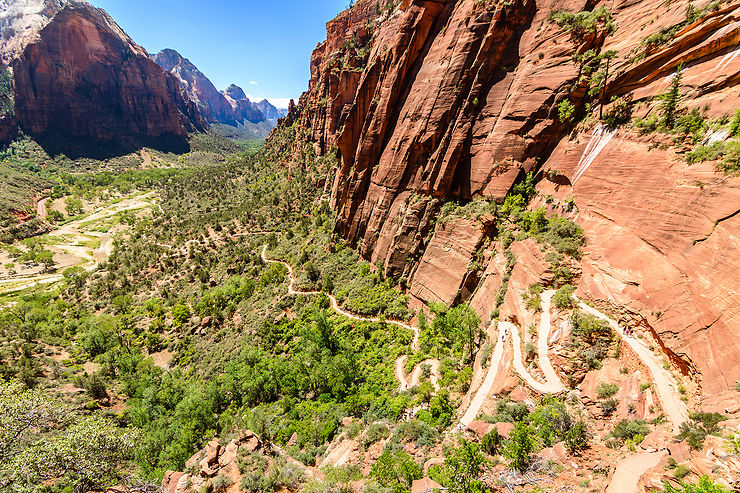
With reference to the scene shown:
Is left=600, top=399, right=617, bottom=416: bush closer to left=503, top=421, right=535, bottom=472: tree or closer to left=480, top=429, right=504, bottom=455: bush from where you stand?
left=503, top=421, right=535, bottom=472: tree

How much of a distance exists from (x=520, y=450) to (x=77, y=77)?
266m

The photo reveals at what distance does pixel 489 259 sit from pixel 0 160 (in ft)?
749

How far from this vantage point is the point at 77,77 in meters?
165

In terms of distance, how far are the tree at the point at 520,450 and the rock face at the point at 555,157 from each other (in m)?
7.84

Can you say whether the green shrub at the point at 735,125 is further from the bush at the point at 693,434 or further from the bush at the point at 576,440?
the bush at the point at 576,440

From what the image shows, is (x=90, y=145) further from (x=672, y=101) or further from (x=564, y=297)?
(x=672, y=101)

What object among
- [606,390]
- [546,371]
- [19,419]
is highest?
A: [606,390]

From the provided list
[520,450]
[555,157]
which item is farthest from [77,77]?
[520,450]

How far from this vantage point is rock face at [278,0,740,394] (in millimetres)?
13578

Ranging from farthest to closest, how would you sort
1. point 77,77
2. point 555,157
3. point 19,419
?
1. point 77,77
2. point 555,157
3. point 19,419

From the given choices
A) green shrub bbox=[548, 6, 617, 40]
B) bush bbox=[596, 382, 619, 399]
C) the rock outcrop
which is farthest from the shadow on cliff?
bush bbox=[596, 382, 619, 399]

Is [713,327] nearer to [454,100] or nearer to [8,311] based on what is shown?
[454,100]

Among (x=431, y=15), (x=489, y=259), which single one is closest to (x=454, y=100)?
(x=431, y=15)

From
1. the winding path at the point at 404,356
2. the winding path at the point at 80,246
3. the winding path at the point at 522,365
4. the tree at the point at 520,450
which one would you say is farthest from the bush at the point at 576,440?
the winding path at the point at 80,246
